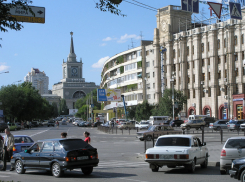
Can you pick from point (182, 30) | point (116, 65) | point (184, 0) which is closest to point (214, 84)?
point (182, 30)

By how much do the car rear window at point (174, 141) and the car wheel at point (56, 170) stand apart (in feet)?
13.0

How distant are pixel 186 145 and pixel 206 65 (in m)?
59.5

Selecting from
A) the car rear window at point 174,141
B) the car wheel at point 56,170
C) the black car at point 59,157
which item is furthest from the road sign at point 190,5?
the car wheel at point 56,170

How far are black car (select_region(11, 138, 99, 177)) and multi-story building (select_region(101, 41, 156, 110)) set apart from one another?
68772 mm

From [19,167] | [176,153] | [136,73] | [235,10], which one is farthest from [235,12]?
[136,73]

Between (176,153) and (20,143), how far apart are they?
32.4 ft

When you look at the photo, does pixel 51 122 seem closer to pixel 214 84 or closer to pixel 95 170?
pixel 214 84

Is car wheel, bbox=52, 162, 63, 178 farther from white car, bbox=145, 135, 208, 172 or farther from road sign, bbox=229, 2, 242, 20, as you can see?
road sign, bbox=229, 2, 242, 20

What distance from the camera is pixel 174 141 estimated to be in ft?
48.3

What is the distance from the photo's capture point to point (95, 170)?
15.6 meters

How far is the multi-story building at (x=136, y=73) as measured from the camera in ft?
291

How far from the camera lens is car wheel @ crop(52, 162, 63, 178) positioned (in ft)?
43.8

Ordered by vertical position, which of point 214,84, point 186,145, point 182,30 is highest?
point 182,30

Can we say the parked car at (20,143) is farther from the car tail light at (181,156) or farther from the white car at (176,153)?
the car tail light at (181,156)
